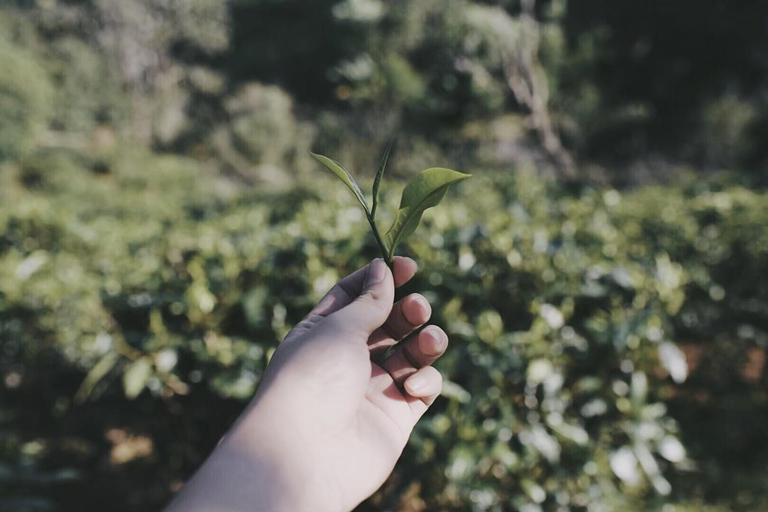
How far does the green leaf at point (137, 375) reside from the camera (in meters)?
2.23

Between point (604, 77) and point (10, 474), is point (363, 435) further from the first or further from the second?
point (604, 77)

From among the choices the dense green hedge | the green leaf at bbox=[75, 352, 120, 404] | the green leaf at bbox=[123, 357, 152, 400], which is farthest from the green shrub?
the green leaf at bbox=[123, 357, 152, 400]

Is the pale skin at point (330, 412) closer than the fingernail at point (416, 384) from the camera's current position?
Yes

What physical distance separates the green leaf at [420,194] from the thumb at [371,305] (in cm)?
12

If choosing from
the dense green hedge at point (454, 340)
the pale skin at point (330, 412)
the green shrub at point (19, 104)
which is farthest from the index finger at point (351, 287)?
the green shrub at point (19, 104)

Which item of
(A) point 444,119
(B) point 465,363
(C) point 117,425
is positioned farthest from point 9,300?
(A) point 444,119

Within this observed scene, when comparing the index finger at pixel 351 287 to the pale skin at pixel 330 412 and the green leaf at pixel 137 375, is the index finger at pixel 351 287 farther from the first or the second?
the green leaf at pixel 137 375

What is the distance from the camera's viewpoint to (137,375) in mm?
2270

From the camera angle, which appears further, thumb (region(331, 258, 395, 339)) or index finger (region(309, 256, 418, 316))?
index finger (region(309, 256, 418, 316))

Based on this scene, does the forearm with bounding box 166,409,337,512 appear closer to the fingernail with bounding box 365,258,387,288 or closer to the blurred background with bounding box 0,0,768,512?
the fingernail with bounding box 365,258,387,288

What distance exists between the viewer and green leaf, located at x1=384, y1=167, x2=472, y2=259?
3.63ft

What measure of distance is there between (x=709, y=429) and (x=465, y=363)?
2.17m

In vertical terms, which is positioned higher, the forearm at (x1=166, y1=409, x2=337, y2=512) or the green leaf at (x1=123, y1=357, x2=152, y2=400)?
the forearm at (x1=166, y1=409, x2=337, y2=512)

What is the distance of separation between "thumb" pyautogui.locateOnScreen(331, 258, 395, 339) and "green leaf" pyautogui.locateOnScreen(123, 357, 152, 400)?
1343mm
